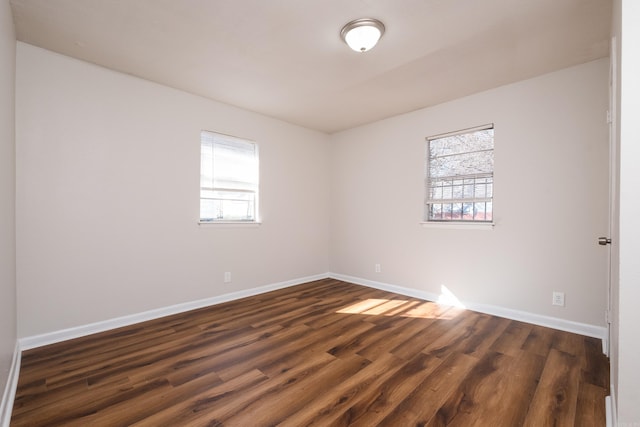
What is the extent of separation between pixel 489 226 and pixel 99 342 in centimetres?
407

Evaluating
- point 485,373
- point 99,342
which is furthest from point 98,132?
point 485,373

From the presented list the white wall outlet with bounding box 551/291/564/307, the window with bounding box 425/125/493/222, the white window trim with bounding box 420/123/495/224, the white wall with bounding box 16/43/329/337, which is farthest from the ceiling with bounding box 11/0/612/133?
the white wall outlet with bounding box 551/291/564/307

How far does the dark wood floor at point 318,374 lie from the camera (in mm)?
1637

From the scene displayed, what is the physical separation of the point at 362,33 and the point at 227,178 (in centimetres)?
244

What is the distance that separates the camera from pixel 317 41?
7.88ft

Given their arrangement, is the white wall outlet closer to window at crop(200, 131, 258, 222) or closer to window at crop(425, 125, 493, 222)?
window at crop(425, 125, 493, 222)

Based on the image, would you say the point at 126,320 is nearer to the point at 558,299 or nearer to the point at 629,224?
the point at 629,224

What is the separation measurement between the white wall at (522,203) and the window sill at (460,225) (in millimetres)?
53

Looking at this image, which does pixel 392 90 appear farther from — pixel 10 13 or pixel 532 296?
pixel 10 13

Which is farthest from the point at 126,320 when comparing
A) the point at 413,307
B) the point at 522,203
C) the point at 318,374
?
the point at 522,203

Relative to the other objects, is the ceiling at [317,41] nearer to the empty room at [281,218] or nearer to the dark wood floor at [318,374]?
the empty room at [281,218]

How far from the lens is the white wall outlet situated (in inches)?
112

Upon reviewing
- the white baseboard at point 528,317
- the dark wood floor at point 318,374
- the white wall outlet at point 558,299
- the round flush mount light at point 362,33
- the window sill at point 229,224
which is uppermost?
the round flush mount light at point 362,33

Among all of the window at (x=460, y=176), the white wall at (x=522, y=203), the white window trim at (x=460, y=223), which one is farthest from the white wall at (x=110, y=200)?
the window at (x=460, y=176)
